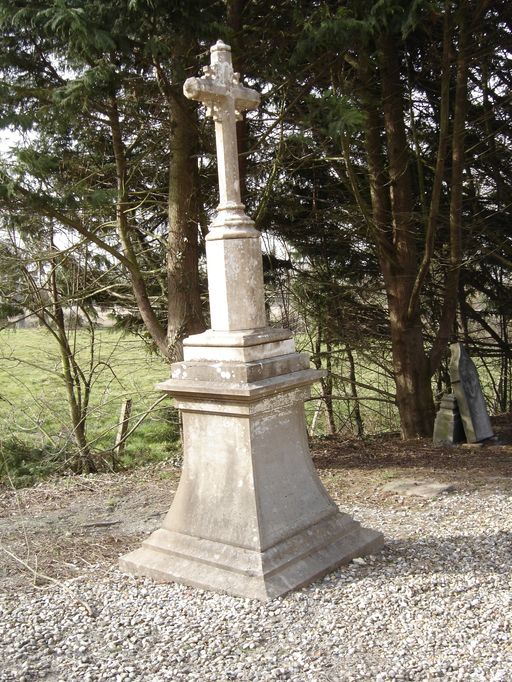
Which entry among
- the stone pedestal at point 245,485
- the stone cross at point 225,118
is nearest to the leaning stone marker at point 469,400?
the stone pedestal at point 245,485

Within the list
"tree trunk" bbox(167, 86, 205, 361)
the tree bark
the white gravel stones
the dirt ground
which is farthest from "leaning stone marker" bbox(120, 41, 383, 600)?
the tree bark

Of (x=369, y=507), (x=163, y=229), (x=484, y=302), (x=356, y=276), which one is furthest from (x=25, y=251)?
(x=484, y=302)

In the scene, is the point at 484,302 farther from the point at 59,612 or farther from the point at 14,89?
the point at 59,612

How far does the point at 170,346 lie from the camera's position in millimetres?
6797

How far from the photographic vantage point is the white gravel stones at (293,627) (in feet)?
9.16

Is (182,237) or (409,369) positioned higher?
(182,237)

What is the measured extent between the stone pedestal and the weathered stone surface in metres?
4.15

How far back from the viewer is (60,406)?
9805mm

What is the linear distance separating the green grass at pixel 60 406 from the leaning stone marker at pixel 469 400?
3.69 metres

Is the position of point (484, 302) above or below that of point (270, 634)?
above

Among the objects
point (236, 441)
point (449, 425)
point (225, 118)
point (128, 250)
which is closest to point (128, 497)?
point (128, 250)

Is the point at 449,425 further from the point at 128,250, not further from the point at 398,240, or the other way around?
the point at 128,250

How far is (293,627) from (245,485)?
2.73 ft

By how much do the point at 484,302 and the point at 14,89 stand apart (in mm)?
7679
